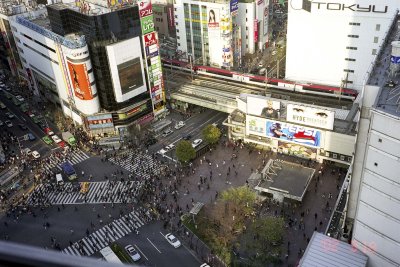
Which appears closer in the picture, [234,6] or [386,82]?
[386,82]

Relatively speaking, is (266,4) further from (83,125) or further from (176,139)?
(83,125)

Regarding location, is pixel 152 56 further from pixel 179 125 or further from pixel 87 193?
pixel 87 193

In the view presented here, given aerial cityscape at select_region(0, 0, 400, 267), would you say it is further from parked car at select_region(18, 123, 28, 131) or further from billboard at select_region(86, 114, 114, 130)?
parked car at select_region(18, 123, 28, 131)

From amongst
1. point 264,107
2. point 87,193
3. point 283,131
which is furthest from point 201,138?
point 87,193

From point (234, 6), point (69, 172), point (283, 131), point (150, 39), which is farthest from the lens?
point (234, 6)

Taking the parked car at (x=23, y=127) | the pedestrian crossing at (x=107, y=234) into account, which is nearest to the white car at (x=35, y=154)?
the parked car at (x=23, y=127)

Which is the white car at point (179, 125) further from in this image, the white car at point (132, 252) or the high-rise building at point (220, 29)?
the white car at point (132, 252)
